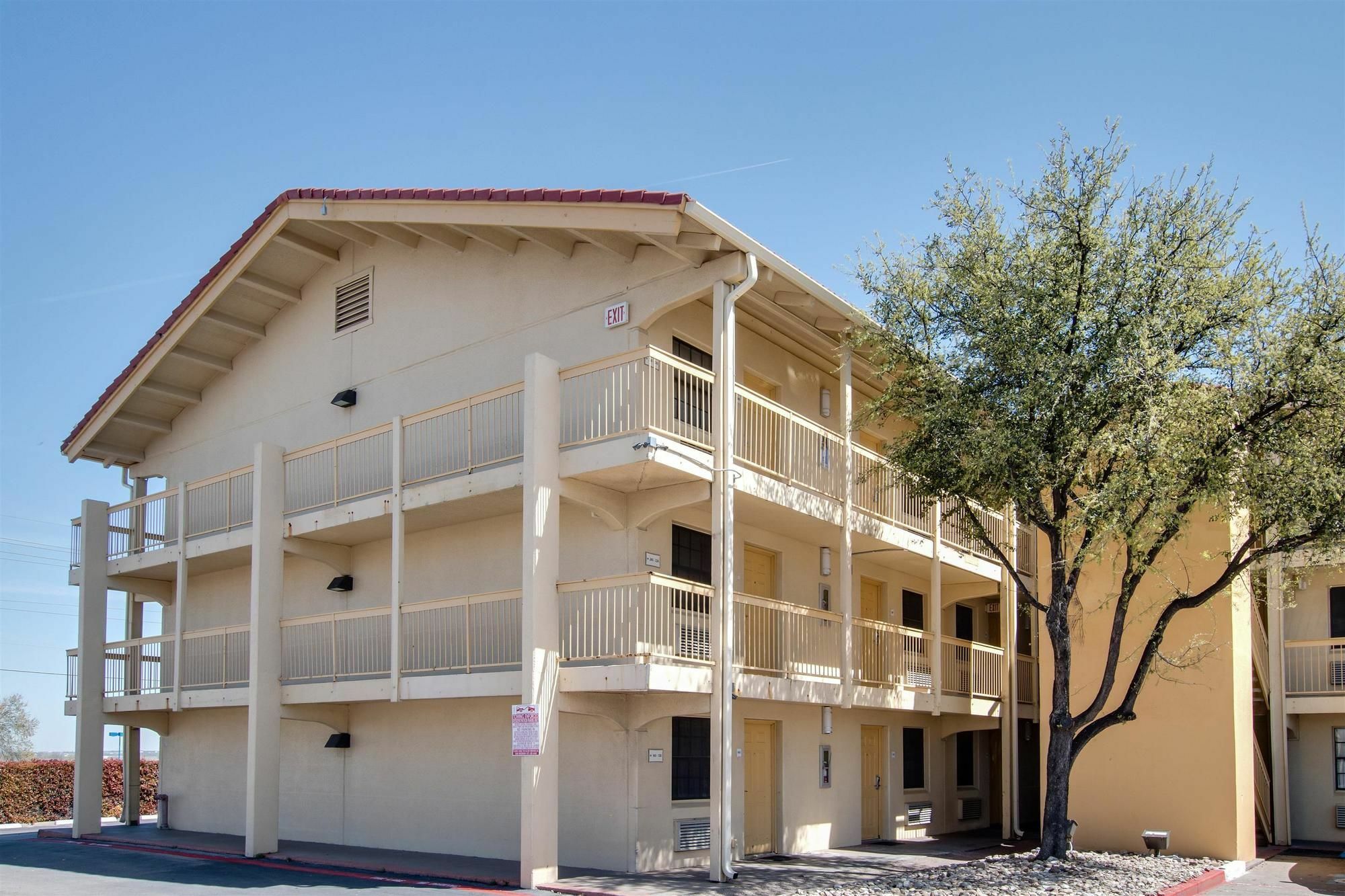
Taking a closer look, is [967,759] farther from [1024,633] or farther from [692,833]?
[692,833]

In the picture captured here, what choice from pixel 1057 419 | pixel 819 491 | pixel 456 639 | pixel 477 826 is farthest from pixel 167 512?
pixel 1057 419

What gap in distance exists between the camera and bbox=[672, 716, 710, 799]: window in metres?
15.6

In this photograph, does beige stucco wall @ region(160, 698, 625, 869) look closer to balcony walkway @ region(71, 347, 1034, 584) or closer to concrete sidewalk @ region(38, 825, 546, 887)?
concrete sidewalk @ region(38, 825, 546, 887)

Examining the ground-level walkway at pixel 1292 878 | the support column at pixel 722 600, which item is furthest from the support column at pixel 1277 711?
the support column at pixel 722 600

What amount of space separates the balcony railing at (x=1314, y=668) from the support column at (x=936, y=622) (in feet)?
21.6

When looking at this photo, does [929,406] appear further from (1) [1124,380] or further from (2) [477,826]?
(2) [477,826]

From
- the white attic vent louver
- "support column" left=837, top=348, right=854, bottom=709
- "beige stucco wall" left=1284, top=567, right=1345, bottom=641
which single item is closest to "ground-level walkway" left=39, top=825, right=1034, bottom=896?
"support column" left=837, top=348, right=854, bottom=709

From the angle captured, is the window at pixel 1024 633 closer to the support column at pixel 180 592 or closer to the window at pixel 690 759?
the window at pixel 690 759

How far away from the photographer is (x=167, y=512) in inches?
849

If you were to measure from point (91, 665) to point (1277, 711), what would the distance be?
68.6ft

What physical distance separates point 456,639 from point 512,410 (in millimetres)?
3356

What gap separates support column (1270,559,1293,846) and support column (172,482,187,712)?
17797 mm

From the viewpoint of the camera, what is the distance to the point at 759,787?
17.0 metres

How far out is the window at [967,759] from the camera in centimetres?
2319
